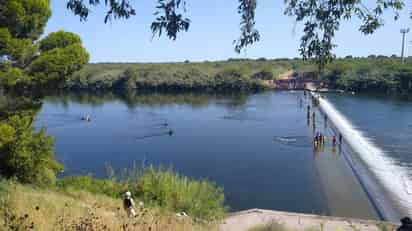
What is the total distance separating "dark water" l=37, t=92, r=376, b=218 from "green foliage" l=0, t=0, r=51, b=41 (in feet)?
42.3

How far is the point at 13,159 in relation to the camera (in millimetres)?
14094

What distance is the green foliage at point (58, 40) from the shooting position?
53.3 ft

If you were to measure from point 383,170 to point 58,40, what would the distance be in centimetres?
1945

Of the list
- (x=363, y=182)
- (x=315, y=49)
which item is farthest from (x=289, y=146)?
(x=315, y=49)

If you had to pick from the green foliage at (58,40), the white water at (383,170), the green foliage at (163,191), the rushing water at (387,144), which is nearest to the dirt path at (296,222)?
the green foliage at (163,191)

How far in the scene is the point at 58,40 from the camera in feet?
53.5

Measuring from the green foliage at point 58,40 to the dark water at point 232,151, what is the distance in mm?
11622

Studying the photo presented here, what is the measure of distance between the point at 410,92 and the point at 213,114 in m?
41.6

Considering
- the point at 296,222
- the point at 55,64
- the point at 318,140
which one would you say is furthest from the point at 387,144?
the point at 55,64

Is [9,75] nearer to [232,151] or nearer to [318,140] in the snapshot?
[232,151]

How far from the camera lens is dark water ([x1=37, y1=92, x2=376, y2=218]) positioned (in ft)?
72.4

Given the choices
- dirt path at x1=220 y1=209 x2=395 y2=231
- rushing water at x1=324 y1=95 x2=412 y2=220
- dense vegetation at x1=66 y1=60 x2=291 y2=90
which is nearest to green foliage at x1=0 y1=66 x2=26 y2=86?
dirt path at x1=220 y1=209 x2=395 y2=231

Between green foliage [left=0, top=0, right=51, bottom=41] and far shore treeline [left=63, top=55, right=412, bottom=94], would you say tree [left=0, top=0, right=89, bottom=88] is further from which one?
far shore treeline [left=63, top=55, right=412, bottom=94]

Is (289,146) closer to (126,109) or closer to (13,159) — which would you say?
(13,159)
